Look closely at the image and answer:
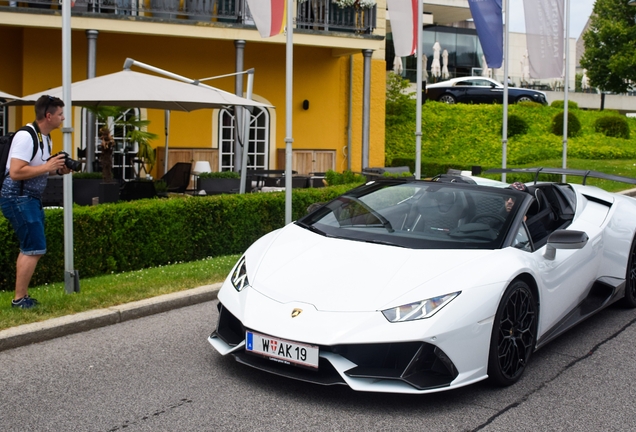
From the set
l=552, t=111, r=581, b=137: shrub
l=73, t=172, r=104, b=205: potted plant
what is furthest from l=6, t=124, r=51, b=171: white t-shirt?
l=552, t=111, r=581, b=137: shrub

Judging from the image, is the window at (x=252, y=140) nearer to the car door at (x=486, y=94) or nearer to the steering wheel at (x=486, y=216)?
the car door at (x=486, y=94)

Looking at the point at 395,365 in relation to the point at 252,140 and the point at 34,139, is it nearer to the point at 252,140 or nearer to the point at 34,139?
the point at 34,139

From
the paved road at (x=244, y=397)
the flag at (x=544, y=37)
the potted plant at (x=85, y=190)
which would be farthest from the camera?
the flag at (x=544, y=37)

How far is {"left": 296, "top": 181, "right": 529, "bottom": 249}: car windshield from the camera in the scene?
220 inches

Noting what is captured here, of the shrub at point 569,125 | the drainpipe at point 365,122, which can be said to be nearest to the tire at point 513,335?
the drainpipe at point 365,122

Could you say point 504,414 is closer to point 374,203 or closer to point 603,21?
point 374,203

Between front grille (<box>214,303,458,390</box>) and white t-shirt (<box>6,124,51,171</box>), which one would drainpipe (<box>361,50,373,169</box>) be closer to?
white t-shirt (<box>6,124,51,171</box>)

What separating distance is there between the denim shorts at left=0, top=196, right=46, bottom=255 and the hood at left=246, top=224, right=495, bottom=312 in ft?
6.72

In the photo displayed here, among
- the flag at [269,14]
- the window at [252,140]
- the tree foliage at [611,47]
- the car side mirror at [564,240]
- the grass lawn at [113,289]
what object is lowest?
the grass lawn at [113,289]

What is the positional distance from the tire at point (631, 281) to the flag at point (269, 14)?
20.4 ft

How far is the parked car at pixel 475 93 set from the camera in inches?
1249

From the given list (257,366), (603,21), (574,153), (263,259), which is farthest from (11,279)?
(603,21)

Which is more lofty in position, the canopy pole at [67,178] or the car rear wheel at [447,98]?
the car rear wheel at [447,98]

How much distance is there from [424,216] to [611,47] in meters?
40.7
